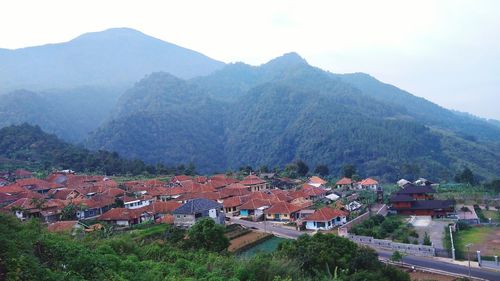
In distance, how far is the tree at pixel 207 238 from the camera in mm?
18750

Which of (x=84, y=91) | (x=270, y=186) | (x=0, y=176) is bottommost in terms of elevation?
(x=270, y=186)

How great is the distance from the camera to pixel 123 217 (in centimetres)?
2811

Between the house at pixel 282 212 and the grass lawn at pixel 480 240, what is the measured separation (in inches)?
413

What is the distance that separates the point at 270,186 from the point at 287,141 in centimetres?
4812

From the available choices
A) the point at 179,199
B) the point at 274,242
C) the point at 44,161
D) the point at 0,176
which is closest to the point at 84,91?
the point at 44,161

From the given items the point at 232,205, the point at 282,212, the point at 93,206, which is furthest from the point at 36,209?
the point at 282,212

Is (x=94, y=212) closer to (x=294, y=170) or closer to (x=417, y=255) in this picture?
(x=417, y=255)

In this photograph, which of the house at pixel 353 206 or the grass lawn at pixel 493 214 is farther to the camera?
the house at pixel 353 206

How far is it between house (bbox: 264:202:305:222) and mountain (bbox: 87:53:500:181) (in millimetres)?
35714

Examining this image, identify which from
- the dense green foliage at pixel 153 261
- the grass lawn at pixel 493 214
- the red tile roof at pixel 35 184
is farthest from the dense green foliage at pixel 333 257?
the red tile roof at pixel 35 184

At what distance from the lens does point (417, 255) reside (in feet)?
71.1

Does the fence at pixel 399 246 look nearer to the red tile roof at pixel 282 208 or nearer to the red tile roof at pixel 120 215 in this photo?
the red tile roof at pixel 282 208

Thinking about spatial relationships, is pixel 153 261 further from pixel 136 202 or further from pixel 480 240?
pixel 136 202

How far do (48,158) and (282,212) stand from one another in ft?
128
